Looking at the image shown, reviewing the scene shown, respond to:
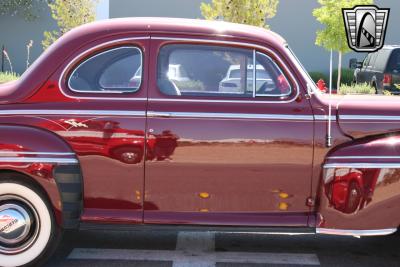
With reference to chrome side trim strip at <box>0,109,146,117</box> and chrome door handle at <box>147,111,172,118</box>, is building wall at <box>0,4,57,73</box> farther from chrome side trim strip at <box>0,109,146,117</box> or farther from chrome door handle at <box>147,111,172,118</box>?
chrome door handle at <box>147,111,172,118</box>

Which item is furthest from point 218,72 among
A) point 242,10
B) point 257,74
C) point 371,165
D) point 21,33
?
point 21,33

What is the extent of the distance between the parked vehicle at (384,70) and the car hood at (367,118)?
8.48 meters

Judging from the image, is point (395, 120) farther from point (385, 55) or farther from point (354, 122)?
point (385, 55)

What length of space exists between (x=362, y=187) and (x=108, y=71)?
2.11 meters

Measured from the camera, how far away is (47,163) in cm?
427

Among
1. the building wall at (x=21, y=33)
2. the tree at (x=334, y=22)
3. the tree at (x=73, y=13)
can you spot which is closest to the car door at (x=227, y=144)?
the tree at (x=334, y=22)

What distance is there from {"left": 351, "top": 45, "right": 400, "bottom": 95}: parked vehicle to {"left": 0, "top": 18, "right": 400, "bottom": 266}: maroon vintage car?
346 inches

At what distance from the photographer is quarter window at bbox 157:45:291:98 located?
446 cm

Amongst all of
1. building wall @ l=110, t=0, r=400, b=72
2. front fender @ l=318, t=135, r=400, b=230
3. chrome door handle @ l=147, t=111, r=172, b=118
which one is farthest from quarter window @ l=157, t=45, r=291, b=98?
building wall @ l=110, t=0, r=400, b=72

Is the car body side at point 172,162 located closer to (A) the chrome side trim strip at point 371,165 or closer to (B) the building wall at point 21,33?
(A) the chrome side trim strip at point 371,165

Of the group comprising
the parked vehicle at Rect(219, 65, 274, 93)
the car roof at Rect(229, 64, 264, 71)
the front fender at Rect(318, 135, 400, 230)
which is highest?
the car roof at Rect(229, 64, 264, 71)

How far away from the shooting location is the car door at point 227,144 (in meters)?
4.32

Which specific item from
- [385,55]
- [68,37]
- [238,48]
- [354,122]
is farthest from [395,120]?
[385,55]

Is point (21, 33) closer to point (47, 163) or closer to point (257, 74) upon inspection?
point (47, 163)
